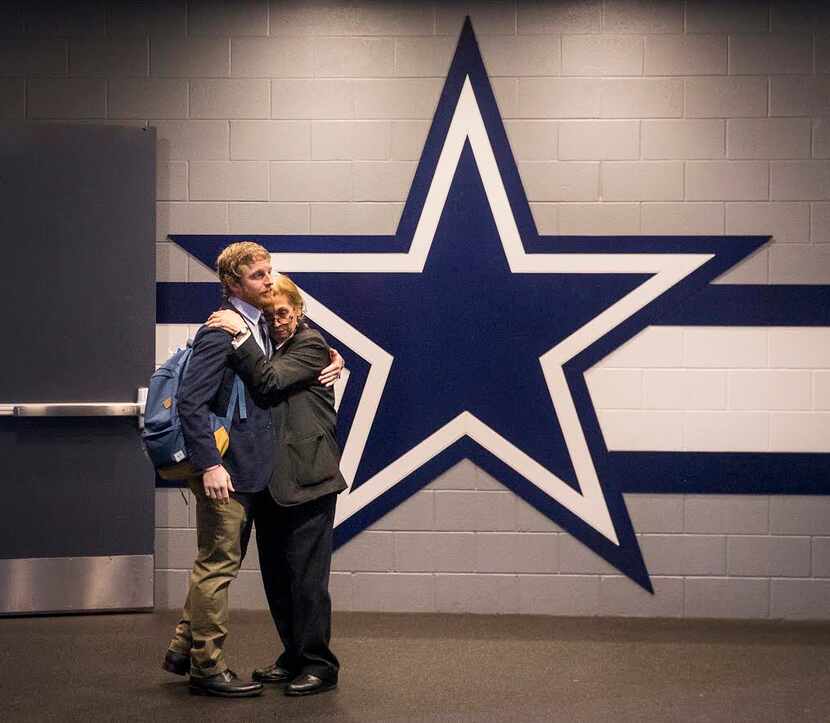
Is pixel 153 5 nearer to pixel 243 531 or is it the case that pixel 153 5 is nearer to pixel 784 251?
pixel 243 531

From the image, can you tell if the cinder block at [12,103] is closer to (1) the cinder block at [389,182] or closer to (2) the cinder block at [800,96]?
(1) the cinder block at [389,182]

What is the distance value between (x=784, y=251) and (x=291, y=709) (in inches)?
103

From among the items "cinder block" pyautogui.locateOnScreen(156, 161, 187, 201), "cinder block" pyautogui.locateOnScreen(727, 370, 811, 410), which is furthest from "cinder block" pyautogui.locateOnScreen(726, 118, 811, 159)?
"cinder block" pyautogui.locateOnScreen(156, 161, 187, 201)

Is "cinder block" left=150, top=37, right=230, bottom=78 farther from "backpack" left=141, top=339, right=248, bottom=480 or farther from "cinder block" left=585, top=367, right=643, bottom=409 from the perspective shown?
"cinder block" left=585, top=367, right=643, bottom=409

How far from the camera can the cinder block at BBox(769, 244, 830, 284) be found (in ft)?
14.5

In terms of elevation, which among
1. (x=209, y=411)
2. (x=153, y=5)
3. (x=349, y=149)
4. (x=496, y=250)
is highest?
(x=153, y=5)

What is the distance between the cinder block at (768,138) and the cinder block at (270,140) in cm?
171

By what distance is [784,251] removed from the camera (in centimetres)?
444

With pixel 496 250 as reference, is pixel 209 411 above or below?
below

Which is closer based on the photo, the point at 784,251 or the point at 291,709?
the point at 291,709

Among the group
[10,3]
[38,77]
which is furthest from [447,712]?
[10,3]

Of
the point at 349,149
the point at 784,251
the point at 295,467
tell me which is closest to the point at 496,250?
the point at 349,149

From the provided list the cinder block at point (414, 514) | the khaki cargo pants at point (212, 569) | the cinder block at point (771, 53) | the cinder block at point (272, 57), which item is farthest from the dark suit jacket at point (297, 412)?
the cinder block at point (771, 53)

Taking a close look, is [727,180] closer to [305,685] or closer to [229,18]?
[229,18]
